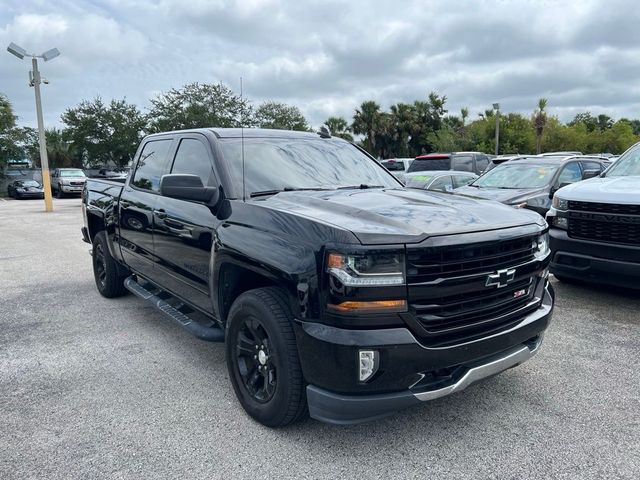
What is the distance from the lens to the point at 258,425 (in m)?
3.02

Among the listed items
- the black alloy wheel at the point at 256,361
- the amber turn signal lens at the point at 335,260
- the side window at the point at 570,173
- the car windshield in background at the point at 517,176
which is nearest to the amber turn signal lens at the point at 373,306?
the amber turn signal lens at the point at 335,260

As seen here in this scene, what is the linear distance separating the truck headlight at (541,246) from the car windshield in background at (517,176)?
574cm

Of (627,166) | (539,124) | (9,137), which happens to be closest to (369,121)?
(539,124)

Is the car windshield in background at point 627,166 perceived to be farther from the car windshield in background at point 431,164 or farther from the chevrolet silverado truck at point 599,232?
the car windshield in background at point 431,164

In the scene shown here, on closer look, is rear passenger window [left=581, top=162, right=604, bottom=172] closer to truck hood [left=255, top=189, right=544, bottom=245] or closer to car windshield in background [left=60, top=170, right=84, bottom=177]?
truck hood [left=255, top=189, right=544, bottom=245]

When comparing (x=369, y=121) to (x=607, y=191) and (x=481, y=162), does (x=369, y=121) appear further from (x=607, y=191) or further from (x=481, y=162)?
(x=607, y=191)

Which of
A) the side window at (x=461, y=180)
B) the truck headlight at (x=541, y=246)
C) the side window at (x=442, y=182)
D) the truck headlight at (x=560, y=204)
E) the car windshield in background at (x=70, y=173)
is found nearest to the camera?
the truck headlight at (x=541, y=246)

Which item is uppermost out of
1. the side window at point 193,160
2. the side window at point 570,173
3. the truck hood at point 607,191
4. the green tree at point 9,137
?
the green tree at point 9,137

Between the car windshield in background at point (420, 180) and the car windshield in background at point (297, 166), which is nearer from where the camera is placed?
the car windshield in background at point (297, 166)

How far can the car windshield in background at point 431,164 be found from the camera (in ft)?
50.5

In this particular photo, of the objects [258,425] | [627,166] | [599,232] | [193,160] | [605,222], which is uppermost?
[193,160]

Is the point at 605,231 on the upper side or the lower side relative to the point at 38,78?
lower

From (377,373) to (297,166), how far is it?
6.25ft

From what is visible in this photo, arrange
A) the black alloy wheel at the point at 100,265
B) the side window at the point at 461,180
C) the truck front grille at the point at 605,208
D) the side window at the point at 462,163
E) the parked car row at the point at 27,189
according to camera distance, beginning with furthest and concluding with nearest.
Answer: the parked car row at the point at 27,189 < the side window at the point at 462,163 < the side window at the point at 461,180 < the black alloy wheel at the point at 100,265 < the truck front grille at the point at 605,208
